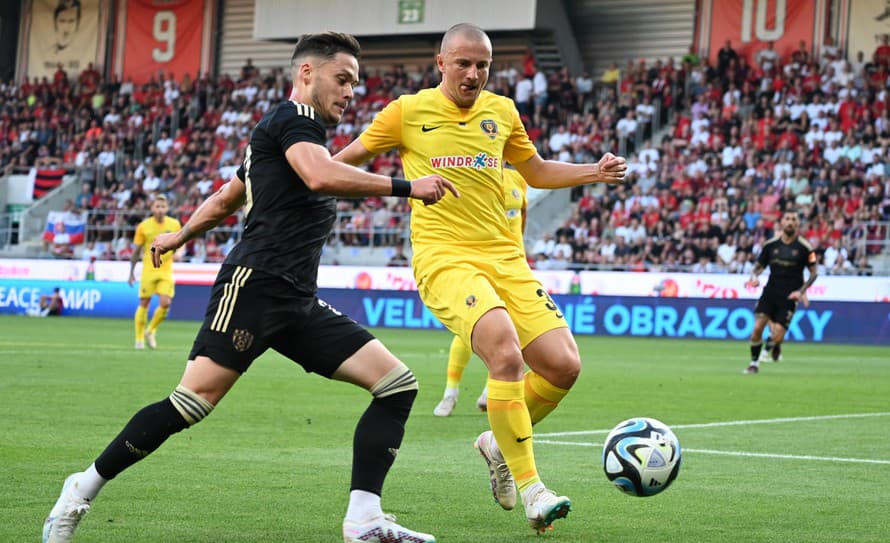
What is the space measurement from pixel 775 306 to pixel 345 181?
655 inches

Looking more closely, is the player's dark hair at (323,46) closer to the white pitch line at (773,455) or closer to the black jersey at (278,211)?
the black jersey at (278,211)

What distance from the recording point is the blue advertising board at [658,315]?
29.2 meters

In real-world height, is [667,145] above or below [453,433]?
above

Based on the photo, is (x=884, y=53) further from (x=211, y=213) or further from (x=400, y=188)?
(x=400, y=188)

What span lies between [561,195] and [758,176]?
21.6 ft

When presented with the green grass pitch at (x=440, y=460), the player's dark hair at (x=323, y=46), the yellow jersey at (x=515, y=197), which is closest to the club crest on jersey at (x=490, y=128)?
the player's dark hair at (x=323, y=46)

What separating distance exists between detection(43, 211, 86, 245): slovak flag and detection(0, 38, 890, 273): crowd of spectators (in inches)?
23.0

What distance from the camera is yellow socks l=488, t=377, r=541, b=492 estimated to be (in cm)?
675

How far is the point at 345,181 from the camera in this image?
5750 mm

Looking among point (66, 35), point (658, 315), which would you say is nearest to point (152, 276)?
point (658, 315)

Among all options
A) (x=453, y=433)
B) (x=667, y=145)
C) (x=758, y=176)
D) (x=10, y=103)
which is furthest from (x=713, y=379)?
(x=10, y=103)

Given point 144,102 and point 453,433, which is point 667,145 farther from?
point 453,433

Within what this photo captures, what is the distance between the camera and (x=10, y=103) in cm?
5131

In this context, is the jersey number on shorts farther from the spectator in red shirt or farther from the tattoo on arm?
the spectator in red shirt
